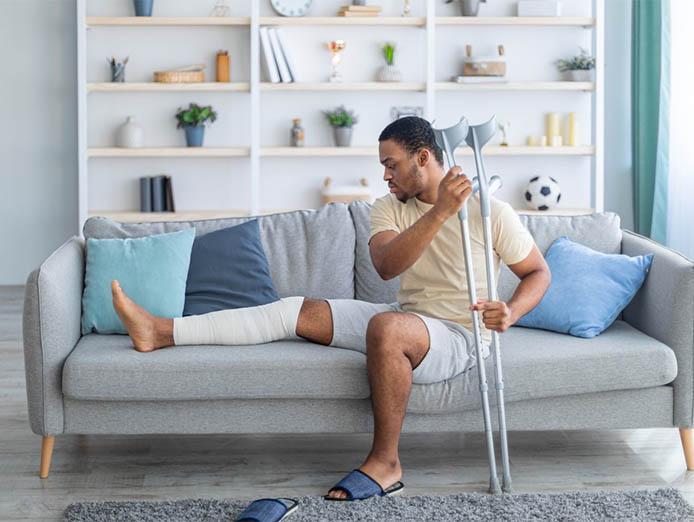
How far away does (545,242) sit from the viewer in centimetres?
370

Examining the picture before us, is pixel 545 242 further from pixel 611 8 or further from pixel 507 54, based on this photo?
pixel 611 8

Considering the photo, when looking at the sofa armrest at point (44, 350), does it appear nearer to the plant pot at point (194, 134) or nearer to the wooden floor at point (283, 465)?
the wooden floor at point (283, 465)

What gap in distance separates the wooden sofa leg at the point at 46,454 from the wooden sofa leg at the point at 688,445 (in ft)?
5.96

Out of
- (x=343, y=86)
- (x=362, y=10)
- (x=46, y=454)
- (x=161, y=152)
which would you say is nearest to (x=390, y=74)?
(x=343, y=86)

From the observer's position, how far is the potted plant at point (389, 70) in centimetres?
625

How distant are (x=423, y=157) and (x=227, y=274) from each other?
79 centimetres

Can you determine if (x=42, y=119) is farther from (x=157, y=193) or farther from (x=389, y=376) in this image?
(x=389, y=376)

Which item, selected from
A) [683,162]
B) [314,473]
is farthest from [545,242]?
[683,162]

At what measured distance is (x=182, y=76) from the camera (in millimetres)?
6195

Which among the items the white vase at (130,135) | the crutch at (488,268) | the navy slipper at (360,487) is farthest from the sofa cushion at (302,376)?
the white vase at (130,135)

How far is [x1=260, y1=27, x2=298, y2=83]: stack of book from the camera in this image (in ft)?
20.2

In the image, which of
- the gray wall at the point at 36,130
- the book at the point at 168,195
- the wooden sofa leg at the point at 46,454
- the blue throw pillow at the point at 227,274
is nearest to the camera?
the wooden sofa leg at the point at 46,454

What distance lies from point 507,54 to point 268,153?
60.3 inches

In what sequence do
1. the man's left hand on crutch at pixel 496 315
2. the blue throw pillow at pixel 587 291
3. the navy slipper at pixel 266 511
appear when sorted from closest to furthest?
1. the navy slipper at pixel 266 511
2. the man's left hand on crutch at pixel 496 315
3. the blue throw pillow at pixel 587 291
